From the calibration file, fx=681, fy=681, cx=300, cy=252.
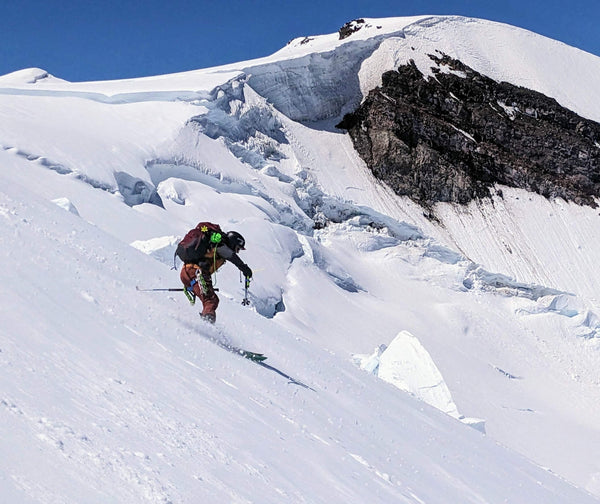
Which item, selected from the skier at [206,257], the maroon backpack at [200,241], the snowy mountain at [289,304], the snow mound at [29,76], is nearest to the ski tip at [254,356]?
the snowy mountain at [289,304]

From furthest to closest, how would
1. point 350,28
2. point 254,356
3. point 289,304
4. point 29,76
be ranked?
point 350,28 < point 29,76 < point 289,304 < point 254,356

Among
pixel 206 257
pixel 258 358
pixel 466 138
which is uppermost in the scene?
pixel 466 138

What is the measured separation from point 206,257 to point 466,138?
43.3 metres

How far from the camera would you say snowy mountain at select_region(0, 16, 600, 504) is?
16.5ft

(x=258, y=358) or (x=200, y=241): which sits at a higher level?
(x=200, y=241)

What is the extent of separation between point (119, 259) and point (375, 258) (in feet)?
94.3

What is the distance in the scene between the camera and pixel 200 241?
32.5 ft

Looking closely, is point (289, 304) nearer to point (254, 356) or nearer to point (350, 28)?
point (254, 356)

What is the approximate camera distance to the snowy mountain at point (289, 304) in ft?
16.5

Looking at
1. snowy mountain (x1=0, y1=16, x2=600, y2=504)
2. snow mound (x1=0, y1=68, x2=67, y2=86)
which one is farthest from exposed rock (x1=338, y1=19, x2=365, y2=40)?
snow mound (x1=0, y1=68, x2=67, y2=86)

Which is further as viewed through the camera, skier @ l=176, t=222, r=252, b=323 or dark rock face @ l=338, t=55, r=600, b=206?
dark rock face @ l=338, t=55, r=600, b=206

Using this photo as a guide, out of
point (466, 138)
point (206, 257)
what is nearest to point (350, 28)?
point (466, 138)

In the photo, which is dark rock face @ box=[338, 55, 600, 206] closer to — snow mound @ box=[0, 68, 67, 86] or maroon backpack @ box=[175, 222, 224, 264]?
snow mound @ box=[0, 68, 67, 86]

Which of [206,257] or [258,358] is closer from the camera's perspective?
[258,358]
